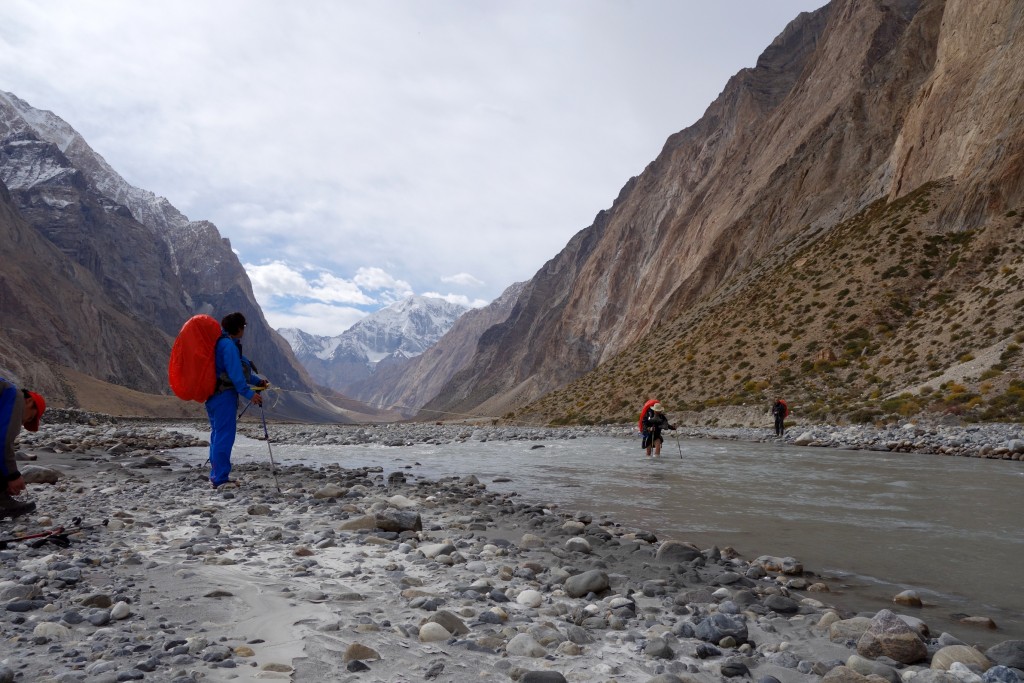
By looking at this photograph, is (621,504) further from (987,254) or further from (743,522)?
(987,254)

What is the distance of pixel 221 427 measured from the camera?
952cm

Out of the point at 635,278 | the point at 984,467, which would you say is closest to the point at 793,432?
the point at 984,467

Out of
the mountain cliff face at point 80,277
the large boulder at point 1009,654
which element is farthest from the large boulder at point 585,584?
the mountain cliff face at point 80,277

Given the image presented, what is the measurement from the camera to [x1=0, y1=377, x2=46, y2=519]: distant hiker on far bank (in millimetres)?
6750

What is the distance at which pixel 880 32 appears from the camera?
58.3 metres

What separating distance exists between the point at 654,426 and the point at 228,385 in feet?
44.1

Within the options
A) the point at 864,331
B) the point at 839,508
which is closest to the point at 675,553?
the point at 839,508

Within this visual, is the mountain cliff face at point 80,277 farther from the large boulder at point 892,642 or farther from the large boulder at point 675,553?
the large boulder at point 892,642

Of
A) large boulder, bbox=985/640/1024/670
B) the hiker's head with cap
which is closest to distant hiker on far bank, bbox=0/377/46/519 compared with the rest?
the hiker's head with cap

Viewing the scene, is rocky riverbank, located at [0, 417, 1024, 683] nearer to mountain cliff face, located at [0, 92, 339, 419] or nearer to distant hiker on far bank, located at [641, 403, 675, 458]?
distant hiker on far bank, located at [641, 403, 675, 458]

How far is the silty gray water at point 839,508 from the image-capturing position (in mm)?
5547

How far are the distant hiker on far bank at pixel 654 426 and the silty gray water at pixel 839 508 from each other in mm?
511

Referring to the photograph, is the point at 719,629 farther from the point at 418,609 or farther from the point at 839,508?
the point at 839,508

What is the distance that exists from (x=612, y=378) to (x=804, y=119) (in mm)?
35605
